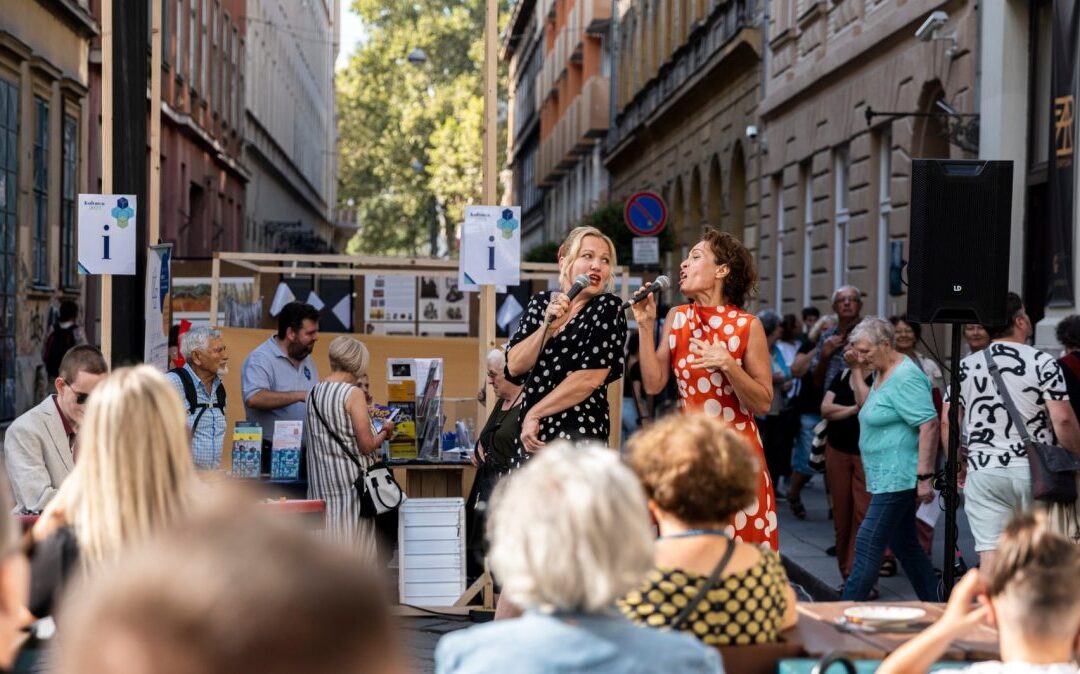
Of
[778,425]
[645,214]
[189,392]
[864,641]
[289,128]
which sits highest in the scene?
[289,128]

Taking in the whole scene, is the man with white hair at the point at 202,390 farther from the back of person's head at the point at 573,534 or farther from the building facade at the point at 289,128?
the building facade at the point at 289,128

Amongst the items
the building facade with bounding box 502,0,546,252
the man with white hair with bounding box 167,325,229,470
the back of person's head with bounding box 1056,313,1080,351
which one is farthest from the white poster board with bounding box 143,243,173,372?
the building facade with bounding box 502,0,546,252

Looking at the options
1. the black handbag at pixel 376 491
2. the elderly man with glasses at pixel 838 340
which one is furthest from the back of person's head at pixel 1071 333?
the black handbag at pixel 376 491

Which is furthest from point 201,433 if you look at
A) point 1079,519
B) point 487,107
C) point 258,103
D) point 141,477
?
point 258,103

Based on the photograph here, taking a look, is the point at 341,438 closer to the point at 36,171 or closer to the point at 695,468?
the point at 695,468

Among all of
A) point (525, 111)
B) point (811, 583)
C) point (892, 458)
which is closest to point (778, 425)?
point (811, 583)

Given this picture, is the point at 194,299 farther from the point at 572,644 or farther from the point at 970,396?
the point at 572,644

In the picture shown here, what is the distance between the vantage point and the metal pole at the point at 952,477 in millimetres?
8297

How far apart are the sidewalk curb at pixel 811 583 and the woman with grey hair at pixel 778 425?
3128 mm

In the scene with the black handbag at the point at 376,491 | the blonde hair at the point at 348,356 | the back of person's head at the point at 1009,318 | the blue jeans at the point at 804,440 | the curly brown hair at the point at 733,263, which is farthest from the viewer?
the blue jeans at the point at 804,440

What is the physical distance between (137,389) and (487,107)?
22.0 ft

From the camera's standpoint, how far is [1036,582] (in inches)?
142

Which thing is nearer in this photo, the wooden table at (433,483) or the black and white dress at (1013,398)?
the black and white dress at (1013,398)

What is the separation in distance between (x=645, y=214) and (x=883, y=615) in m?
15.9
